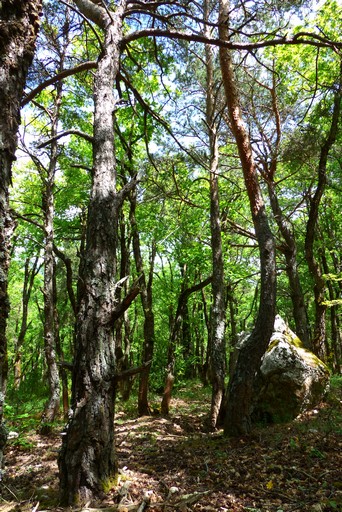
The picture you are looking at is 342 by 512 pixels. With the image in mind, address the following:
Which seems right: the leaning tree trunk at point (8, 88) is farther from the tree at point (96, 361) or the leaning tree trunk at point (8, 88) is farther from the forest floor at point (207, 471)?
the tree at point (96, 361)

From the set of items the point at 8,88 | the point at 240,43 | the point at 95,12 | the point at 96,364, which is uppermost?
the point at 95,12

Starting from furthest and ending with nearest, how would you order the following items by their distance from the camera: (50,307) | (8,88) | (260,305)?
(50,307) → (260,305) → (8,88)

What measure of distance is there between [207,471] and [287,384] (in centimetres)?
388

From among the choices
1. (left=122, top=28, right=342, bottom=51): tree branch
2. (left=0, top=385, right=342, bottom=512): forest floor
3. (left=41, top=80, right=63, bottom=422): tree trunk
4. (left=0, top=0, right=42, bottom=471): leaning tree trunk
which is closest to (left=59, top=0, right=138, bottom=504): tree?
(left=0, top=385, right=342, bottom=512): forest floor

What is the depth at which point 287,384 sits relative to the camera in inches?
301

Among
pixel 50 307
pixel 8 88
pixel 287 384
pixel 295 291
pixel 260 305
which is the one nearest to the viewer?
pixel 8 88

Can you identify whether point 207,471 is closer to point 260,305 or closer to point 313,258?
point 260,305

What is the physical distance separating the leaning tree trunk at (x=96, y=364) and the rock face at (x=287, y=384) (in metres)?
5.32

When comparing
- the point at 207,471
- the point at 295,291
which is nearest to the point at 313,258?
the point at 295,291

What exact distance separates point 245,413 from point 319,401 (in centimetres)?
293

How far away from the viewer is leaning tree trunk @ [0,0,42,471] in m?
1.49

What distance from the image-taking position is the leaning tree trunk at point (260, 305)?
20.2 ft

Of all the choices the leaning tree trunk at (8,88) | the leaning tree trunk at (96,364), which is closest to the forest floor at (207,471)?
the leaning tree trunk at (96,364)

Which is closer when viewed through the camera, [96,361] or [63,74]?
[96,361]
